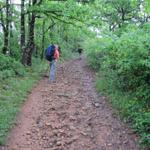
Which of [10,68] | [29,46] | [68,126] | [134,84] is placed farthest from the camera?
[29,46]

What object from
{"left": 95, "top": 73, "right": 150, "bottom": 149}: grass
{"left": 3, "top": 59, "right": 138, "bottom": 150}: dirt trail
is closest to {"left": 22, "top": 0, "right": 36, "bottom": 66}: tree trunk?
{"left": 3, "top": 59, "right": 138, "bottom": 150}: dirt trail

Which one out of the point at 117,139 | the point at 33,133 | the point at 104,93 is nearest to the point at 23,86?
the point at 104,93

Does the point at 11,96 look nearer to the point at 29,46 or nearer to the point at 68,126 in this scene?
the point at 68,126

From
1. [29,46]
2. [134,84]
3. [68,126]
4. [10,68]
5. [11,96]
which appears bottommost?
[68,126]

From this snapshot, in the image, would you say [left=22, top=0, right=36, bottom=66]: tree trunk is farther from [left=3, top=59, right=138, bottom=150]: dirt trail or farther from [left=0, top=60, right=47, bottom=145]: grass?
[left=3, top=59, right=138, bottom=150]: dirt trail

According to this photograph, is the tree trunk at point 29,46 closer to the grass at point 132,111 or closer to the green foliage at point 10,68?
the green foliage at point 10,68

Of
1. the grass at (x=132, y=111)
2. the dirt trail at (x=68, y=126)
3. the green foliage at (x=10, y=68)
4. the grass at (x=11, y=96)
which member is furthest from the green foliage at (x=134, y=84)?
the green foliage at (x=10, y=68)

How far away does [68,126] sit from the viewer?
10000mm

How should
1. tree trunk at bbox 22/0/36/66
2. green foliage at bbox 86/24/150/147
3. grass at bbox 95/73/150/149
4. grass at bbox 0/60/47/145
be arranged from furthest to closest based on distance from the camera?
A: tree trunk at bbox 22/0/36/66 → grass at bbox 0/60/47/145 → green foliage at bbox 86/24/150/147 → grass at bbox 95/73/150/149

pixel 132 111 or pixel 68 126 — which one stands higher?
pixel 132 111

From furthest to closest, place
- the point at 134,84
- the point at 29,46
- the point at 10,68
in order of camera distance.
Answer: the point at 29,46, the point at 10,68, the point at 134,84

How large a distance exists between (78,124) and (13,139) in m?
2.16

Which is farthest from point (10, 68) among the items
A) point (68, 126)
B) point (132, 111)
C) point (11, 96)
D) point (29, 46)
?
point (132, 111)

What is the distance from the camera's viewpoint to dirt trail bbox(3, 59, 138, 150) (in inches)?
340
